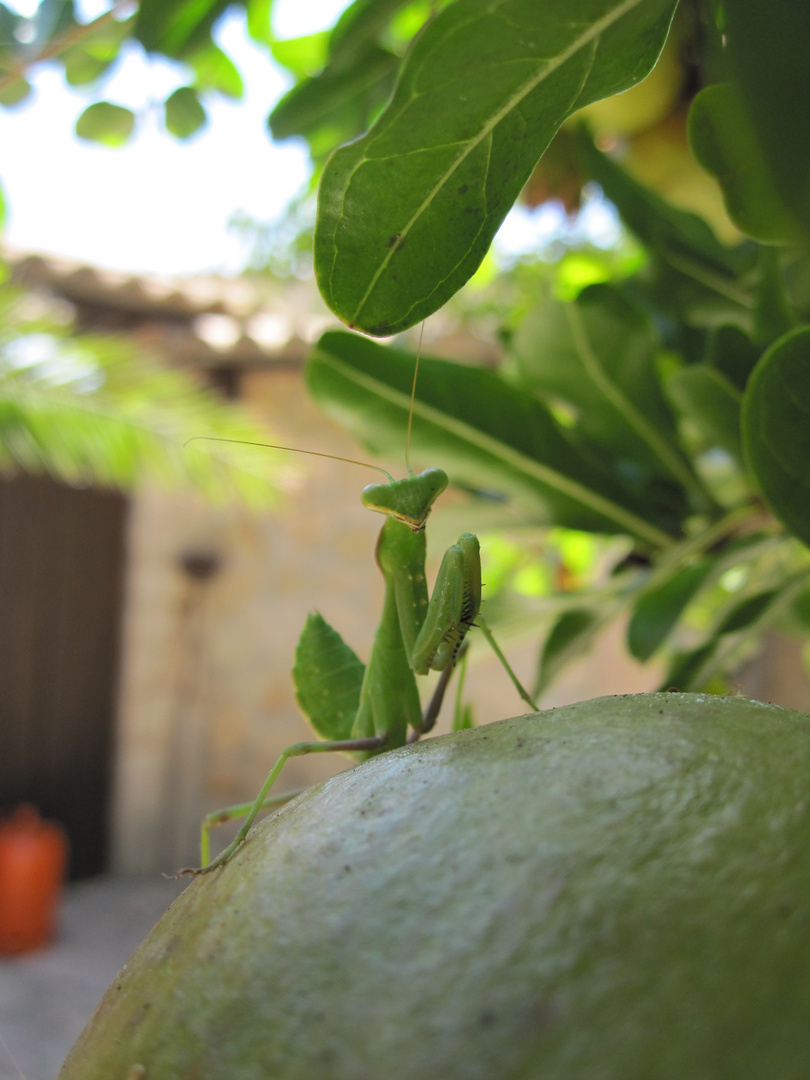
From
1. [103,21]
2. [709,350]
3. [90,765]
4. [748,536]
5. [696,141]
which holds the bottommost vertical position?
[90,765]

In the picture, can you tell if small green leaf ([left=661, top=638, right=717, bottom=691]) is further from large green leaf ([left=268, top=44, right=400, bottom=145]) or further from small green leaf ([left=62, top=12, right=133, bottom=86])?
small green leaf ([left=62, top=12, right=133, bottom=86])

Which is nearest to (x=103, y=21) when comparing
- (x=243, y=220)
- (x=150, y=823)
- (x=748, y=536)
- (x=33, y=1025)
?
(x=748, y=536)

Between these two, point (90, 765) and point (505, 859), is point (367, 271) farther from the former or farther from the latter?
point (90, 765)

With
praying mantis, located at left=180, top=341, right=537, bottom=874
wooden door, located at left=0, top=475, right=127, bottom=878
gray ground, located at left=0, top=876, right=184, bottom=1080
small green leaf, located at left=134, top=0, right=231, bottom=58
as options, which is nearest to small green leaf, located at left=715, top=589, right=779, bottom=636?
praying mantis, located at left=180, top=341, right=537, bottom=874

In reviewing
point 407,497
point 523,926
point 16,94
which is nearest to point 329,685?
point 407,497

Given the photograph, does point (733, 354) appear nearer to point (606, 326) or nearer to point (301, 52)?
point (606, 326)

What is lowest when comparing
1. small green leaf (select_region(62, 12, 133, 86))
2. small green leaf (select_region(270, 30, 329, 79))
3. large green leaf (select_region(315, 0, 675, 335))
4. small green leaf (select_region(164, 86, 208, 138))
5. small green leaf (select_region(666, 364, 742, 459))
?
small green leaf (select_region(666, 364, 742, 459))
